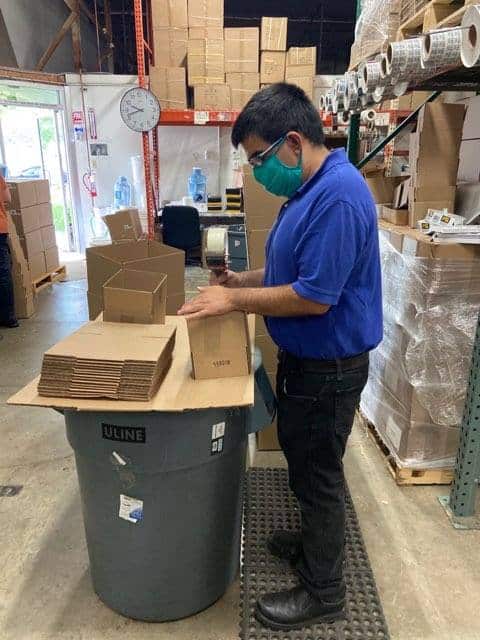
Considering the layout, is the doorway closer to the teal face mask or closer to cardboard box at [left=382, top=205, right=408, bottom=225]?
cardboard box at [left=382, top=205, right=408, bottom=225]

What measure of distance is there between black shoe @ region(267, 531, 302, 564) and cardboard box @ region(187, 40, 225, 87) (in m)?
5.42

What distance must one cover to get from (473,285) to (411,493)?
1.00 metres

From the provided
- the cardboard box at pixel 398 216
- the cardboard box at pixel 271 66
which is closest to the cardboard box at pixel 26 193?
the cardboard box at pixel 271 66

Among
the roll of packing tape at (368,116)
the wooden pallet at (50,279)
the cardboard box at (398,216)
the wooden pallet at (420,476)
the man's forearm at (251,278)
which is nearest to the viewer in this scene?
the man's forearm at (251,278)

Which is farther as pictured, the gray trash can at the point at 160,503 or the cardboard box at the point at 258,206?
the cardboard box at the point at 258,206

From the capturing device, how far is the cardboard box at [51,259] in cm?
537

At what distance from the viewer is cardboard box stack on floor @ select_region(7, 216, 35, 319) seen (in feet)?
14.5

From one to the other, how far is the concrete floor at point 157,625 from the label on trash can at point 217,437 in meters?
0.67

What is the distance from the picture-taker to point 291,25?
8.48 metres

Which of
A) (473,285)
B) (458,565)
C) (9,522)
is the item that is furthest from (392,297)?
(9,522)

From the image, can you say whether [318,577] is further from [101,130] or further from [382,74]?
[101,130]

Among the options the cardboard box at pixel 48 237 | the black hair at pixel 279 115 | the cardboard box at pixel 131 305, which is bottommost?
the cardboard box at pixel 48 237

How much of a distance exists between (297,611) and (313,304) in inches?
39.4

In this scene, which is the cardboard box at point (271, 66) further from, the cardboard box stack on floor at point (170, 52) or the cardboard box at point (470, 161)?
the cardboard box at point (470, 161)
